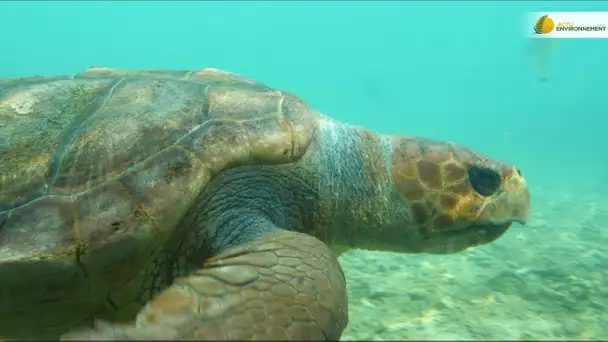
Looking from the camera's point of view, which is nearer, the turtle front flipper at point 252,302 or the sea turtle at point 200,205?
the turtle front flipper at point 252,302

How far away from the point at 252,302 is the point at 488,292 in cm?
324

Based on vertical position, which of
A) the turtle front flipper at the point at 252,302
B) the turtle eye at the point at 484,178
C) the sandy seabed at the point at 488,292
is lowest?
the sandy seabed at the point at 488,292

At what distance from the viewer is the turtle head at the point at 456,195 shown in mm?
3250

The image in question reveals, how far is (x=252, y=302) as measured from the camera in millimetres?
1828

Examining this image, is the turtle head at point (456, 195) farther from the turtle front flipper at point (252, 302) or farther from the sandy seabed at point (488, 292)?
the turtle front flipper at point (252, 302)

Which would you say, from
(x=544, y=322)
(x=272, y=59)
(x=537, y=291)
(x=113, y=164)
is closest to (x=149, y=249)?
(x=113, y=164)

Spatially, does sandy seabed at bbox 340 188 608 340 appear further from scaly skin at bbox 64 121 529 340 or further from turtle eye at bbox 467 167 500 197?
turtle eye at bbox 467 167 500 197

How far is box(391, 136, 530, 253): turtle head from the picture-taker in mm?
3250

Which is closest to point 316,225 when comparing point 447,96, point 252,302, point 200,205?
point 200,205

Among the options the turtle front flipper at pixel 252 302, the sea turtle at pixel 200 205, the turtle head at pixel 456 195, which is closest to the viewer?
the turtle front flipper at pixel 252 302

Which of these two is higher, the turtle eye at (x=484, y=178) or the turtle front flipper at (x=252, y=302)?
the turtle eye at (x=484, y=178)

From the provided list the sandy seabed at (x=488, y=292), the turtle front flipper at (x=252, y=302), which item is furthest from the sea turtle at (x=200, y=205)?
the sandy seabed at (x=488, y=292)

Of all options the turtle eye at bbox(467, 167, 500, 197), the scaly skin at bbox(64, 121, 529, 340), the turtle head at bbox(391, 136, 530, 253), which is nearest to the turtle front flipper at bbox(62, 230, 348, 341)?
the scaly skin at bbox(64, 121, 529, 340)

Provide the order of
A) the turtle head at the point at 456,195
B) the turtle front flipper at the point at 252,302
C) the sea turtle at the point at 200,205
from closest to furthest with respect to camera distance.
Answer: the turtle front flipper at the point at 252,302 → the sea turtle at the point at 200,205 → the turtle head at the point at 456,195
